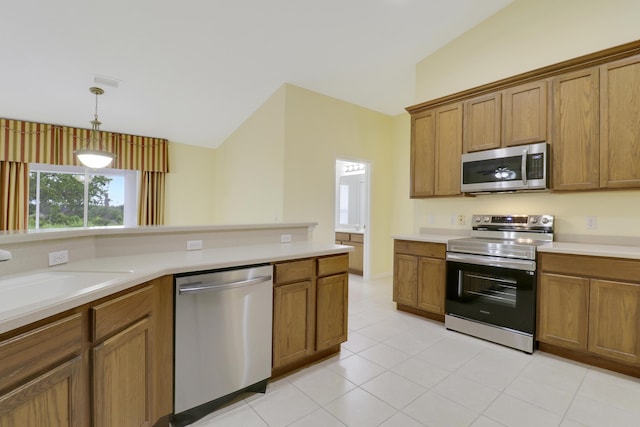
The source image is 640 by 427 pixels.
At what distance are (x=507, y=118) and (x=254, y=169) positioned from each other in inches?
137

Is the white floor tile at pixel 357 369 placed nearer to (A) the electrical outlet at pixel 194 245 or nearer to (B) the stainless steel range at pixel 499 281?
(B) the stainless steel range at pixel 499 281

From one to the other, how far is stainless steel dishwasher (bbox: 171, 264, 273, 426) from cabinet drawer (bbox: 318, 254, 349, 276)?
0.46m

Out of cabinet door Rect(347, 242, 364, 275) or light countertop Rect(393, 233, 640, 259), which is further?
cabinet door Rect(347, 242, 364, 275)

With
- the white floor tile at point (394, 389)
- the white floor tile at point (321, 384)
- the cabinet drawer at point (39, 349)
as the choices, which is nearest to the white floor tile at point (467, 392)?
the white floor tile at point (394, 389)

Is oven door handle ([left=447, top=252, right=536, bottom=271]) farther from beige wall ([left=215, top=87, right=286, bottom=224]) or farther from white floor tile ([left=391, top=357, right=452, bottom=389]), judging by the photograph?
beige wall ([left=215, top=87, right=286, bottom=224])

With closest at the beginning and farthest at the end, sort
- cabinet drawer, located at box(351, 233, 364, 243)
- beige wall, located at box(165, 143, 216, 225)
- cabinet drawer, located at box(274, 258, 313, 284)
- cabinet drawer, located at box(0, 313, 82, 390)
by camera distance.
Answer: cabinet drawer, located at box(0, 313, 82, 390) → cabinet drawer, located at box(274, 258, 313, 284) → cabinet drawer, located at box(351, 233, 364, 243) → beige wall, located at box(165, 143, 216, 225)

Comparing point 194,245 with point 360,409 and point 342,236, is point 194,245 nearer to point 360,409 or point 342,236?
point 360,409

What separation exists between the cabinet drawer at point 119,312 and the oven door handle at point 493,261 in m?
2.72

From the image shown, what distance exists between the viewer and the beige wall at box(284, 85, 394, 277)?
4297 millimetres

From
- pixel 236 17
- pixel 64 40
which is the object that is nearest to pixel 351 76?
pixel 236 17

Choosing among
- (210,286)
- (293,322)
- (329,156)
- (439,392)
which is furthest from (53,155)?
(439,392)

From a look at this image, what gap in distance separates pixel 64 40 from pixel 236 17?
5.57ft

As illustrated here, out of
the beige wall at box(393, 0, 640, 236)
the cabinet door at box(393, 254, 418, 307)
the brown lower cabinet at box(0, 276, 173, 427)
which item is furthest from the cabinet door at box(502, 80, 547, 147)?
the brown lower cabinet at box(0, 276, 173, 427)

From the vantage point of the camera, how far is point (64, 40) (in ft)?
9.84
